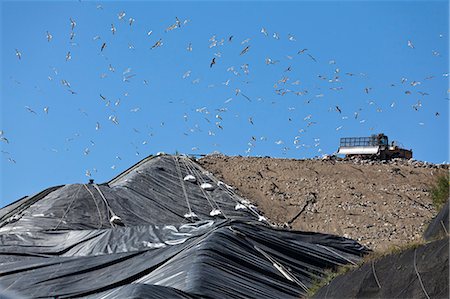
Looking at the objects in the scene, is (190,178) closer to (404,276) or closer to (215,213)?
(215,213)

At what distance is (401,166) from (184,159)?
24.8 feet

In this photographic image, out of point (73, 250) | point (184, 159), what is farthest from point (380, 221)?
point (73, 250)

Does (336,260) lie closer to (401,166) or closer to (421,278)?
(421,278)

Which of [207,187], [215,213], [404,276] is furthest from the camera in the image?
[207,187]

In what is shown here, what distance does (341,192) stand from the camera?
2598 centimetres

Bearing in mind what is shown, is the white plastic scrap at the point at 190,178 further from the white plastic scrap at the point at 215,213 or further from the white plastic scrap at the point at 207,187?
the white plastic scrap at the point at 215,213

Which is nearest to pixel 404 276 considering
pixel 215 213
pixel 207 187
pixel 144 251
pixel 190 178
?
pixel 144 251

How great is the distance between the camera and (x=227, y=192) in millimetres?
25453

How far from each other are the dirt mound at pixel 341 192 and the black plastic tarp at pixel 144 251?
2.27m

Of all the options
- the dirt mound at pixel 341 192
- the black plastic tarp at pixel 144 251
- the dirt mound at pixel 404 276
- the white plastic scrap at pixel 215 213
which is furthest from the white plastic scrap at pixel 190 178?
the dirt mound at pixel 404 276

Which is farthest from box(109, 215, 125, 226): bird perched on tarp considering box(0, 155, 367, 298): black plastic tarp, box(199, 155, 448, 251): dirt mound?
box(199, 155, 448, 251): dirt mound

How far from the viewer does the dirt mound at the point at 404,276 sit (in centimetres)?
836

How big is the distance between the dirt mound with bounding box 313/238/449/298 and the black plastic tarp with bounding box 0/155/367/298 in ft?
9.42

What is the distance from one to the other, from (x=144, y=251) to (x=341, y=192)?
1209 centimetres
